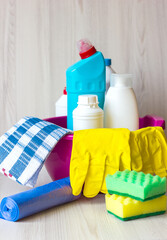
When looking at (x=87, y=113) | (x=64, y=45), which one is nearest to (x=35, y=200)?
(x=87, y=113)

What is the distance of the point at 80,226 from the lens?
729mm

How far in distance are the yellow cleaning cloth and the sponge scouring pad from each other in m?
0.07

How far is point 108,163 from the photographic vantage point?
83cm

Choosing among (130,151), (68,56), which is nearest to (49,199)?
(130,151)

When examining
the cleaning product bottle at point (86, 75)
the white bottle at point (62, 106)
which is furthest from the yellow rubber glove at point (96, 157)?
the white bottle at point (62, 106)

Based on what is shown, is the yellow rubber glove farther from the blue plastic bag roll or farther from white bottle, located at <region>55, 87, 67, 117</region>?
white bottle, located at <region>55, 87, 67, 117</region>

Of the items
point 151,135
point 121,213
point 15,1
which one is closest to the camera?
point 121,213

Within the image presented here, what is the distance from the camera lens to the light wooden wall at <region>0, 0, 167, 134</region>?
120cm

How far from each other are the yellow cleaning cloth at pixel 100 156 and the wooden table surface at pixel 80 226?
5 cm

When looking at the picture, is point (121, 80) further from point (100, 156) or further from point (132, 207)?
point (132, 207)

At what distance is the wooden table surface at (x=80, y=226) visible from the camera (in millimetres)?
687

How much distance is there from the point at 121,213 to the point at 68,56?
2.06 ft

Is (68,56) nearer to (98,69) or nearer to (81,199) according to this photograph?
(98,69)

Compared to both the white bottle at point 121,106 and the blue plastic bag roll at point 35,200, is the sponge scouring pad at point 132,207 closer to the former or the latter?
the blue plastic bag roll at point 35,200
